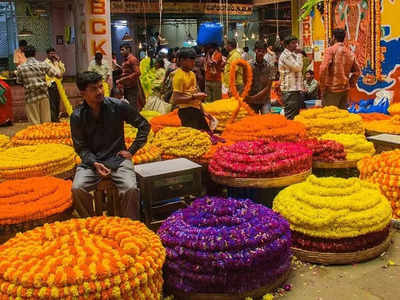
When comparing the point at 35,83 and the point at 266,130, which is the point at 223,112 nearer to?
the point at 266,130

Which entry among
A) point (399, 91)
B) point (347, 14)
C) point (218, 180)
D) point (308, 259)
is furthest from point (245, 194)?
point (347, 14)

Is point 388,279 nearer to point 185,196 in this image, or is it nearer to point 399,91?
point 185,196

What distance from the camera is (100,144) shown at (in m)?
3.72

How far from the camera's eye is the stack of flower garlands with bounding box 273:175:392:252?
3.22 meters

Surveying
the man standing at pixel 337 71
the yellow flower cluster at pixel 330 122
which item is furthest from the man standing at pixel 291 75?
the yellow flower cluster at pixel 330 122

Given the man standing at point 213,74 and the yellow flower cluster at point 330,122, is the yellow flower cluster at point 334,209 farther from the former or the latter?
the man standing at point 213,74

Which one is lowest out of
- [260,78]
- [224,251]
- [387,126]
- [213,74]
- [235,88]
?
[224,251]

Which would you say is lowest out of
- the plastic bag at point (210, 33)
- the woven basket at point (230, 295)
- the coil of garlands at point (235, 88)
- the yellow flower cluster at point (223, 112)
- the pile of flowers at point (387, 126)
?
the woven basket at point (230, 295)

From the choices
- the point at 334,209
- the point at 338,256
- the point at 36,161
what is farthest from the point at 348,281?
the point at 36,161

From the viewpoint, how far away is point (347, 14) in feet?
30.5

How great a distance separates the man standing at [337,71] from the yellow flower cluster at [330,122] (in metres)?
1.04

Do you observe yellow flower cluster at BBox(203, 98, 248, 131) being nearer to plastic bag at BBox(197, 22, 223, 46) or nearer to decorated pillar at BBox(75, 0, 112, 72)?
plastic bag at BBox(197, 22, 223, 46)

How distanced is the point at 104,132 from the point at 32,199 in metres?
0.72

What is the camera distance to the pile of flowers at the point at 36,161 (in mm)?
4035
